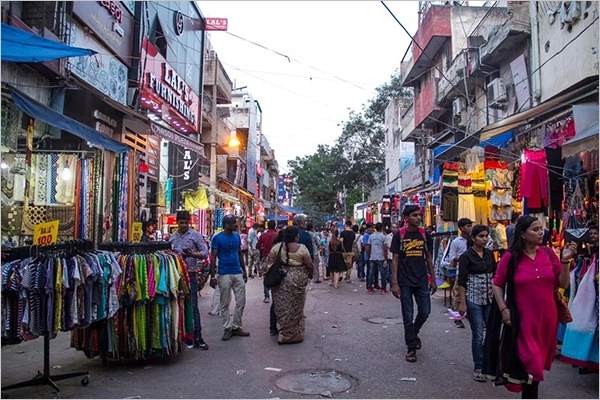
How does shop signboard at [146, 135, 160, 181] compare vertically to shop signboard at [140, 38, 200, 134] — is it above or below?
below

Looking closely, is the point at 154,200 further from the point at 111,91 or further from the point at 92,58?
the point at 92,58

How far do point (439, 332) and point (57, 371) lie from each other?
5.38 m

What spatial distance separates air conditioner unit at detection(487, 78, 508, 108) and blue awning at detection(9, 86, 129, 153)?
37.1 feet

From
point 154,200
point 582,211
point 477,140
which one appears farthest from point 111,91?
point 582,211

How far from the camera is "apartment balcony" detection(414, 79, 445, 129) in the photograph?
20.0 meters

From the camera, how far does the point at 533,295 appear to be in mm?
3799

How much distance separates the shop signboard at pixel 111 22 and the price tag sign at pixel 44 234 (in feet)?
21.8

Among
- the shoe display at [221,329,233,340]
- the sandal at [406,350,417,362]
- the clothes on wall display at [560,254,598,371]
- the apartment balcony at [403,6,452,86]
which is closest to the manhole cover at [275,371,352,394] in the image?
the sandal at [406,350,417,362]

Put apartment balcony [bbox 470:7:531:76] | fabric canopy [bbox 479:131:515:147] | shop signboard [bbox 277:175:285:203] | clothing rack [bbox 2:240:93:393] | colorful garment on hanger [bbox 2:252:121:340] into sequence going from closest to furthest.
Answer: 1. colorful garment on hanger [bbox 2:252:121:340]
2. clothing rack [bbox 2:240:93:393]
3. fabric canopy [bbox 479:131:515:147]
4. apartment balcony [bbox 470:7:531:76]
5. shop signboard [bbox 277:175:285:203]

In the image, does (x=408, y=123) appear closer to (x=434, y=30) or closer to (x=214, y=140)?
(x=434, y=30)

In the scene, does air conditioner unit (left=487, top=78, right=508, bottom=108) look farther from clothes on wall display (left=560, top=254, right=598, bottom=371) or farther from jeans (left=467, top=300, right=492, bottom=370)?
jeans (left=467, top=300, right=492, bottom=370)

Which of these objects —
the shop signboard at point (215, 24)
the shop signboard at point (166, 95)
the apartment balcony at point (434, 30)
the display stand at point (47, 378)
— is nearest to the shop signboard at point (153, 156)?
the shop signboard at point (166, 95)

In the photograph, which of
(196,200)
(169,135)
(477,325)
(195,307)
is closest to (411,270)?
(477,325)

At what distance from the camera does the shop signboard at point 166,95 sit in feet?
43.2
